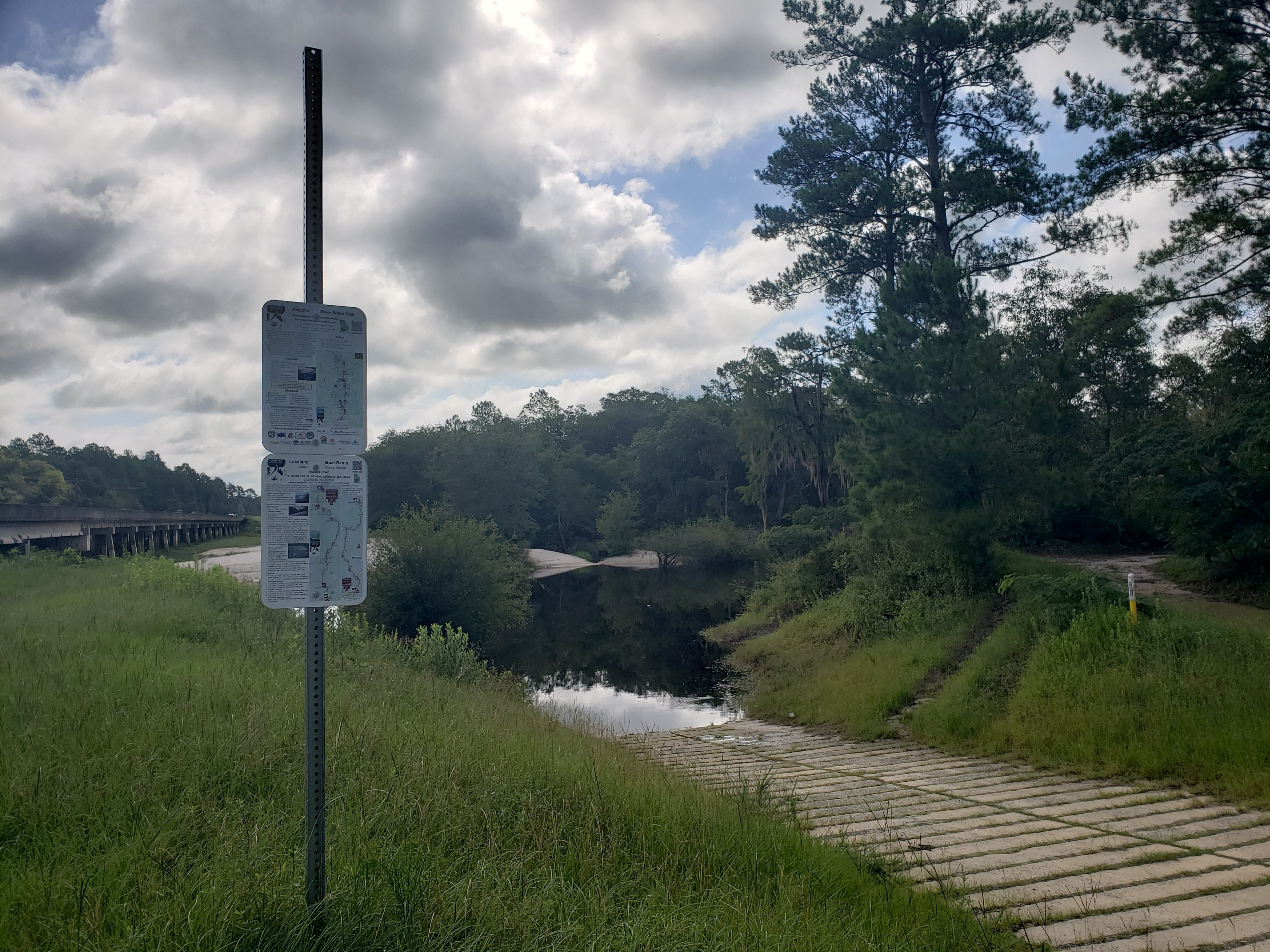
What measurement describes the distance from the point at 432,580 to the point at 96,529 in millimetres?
21458

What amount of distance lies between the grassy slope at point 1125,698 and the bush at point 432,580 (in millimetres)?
13887

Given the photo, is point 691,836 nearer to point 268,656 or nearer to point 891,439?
point 268,656

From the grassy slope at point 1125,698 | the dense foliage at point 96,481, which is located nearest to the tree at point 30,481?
the dense foliage at point 96,481

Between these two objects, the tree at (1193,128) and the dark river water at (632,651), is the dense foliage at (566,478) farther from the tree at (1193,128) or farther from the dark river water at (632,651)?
the tree at (1193,128)

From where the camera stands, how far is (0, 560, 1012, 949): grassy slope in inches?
114

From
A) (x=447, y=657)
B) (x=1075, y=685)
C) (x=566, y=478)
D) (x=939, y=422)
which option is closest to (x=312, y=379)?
(x=1075, y=685)

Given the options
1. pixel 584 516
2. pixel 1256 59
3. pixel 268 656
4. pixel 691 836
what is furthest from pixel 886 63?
pixel 584 516

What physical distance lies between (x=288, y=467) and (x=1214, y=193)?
50.7ft

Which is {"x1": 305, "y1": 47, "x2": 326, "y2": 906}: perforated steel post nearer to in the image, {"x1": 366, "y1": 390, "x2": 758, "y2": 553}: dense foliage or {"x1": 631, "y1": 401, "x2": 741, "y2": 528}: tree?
{"x1": 366, "y1": 390, "x2": 758, "y2": 553}: dense foliage

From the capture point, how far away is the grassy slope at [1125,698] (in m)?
6.93

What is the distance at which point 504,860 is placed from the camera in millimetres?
3643

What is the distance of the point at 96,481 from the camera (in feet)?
175

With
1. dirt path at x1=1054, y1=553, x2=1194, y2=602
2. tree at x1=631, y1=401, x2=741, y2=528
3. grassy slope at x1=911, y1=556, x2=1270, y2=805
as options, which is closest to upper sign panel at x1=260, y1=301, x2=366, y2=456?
grassy slope at x1=911, y1=556, x2=1270, y2=805

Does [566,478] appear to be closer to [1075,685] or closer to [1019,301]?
[1019,301]
